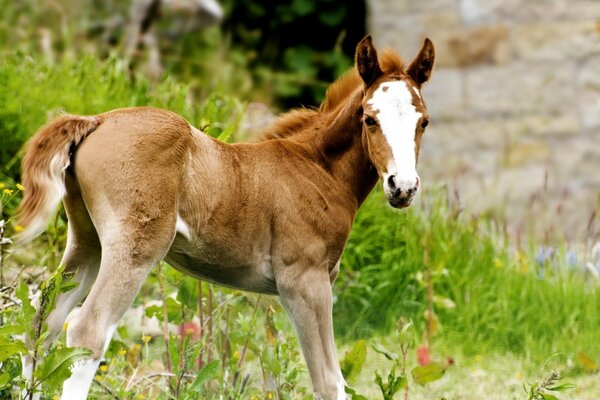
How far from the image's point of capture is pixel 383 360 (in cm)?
554

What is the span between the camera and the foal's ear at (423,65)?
363 centimetres

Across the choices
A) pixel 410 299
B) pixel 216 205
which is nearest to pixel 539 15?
pixel 410 299

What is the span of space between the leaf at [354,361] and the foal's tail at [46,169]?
1304 mm

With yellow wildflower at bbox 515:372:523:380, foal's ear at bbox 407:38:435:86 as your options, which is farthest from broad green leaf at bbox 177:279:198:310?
yellow wildflower at bbox 515:372:523:380

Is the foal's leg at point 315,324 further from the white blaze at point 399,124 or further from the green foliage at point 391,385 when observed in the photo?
the white blaze at point 399,124

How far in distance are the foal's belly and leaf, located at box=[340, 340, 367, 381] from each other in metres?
0.48

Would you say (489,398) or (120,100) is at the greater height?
(120,100)

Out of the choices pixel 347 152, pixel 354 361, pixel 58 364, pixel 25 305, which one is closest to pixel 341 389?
pixel 354 361

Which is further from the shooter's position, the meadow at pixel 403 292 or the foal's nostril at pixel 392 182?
the meadow at pixel 403 292

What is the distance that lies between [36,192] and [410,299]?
313 cm

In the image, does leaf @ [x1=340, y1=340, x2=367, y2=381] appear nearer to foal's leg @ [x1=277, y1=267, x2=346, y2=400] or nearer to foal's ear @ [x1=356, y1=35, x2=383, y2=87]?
foal's leg @ [x1=277, y1=267, x2=346, y2=400]

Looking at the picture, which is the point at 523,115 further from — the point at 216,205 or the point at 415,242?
the point at 216,205

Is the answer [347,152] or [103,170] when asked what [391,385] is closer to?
[347,152]

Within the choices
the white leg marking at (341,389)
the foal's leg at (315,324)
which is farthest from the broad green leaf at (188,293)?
the white leg marking at (341,389)
